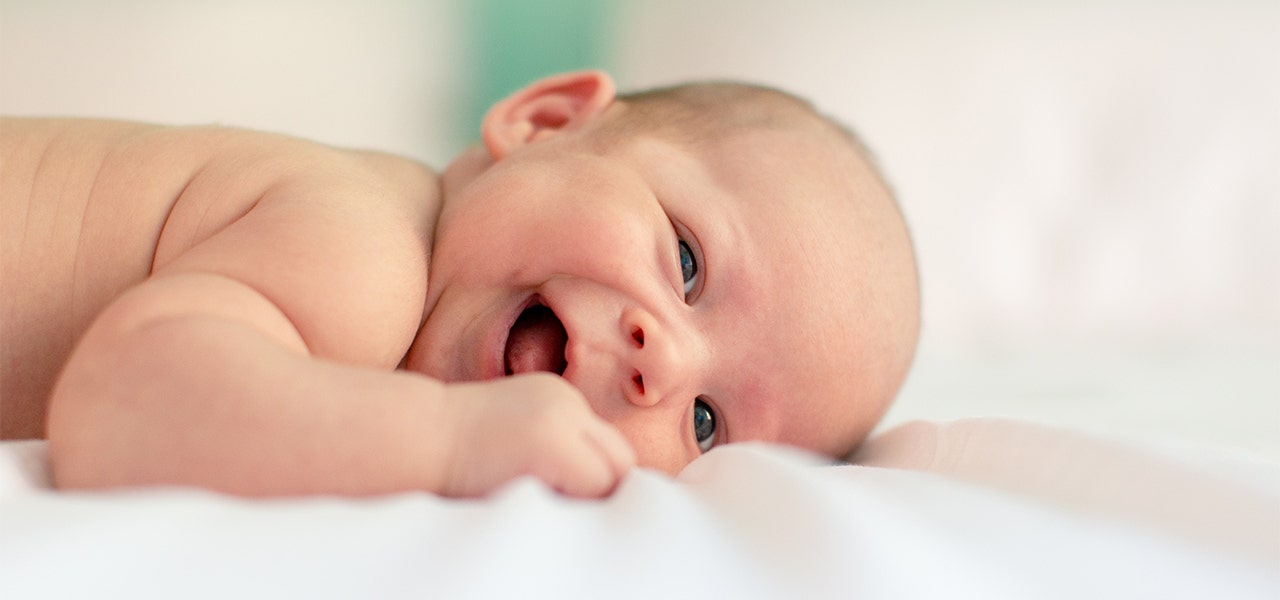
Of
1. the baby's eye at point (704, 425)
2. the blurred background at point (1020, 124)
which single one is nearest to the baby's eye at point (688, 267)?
the baby's eye at point (704, 425)

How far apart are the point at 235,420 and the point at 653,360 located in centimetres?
40

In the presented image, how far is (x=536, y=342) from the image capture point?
1.02m

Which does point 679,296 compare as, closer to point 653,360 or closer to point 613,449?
point 653,360

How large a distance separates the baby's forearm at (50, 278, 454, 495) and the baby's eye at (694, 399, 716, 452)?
0.42 m

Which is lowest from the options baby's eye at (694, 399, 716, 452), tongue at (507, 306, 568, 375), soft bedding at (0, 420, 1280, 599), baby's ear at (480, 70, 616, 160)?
baby's eye at (694, 399, 716, 452)

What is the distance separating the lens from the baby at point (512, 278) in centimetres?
68

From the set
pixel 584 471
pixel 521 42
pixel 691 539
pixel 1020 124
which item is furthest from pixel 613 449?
pixel 521 42

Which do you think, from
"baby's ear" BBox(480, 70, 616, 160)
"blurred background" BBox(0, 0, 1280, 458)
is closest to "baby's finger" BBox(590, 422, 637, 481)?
"baby's ear" BBox(480, 70, 616, 160)

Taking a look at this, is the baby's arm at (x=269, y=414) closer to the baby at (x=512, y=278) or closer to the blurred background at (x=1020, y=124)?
the baby at (x=512, y=278)

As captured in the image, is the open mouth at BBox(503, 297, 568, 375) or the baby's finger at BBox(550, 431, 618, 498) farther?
the open mouth at BBox(503, 297, 568, 375)

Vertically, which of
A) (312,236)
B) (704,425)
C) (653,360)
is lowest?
(704,425)

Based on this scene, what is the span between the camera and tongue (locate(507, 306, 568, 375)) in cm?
101

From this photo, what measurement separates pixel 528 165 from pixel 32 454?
0.54 m

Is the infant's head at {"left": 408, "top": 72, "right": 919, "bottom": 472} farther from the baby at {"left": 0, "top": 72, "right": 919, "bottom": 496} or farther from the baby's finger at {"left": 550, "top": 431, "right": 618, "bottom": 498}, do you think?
the baby's finger at {"left": 550, "top": 431, "right": 618, "bottom": 498}
